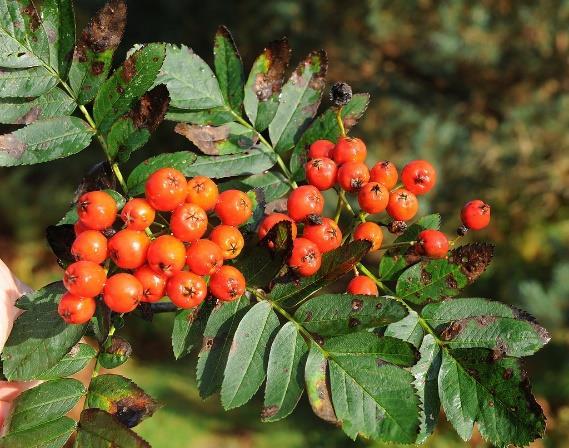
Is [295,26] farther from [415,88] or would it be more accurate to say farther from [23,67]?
[23,67]

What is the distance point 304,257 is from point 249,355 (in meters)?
0.28

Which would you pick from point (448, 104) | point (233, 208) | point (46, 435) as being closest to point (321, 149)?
point (233, 208)

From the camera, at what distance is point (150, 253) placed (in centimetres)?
133

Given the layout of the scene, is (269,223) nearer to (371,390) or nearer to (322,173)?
(322,173)

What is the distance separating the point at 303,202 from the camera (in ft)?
4.91

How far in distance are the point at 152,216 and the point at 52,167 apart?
23.9 ft

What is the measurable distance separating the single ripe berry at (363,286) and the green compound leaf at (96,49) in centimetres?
80

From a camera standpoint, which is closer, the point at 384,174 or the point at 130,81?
the point at 130,81

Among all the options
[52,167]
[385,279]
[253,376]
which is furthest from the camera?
[52,167]

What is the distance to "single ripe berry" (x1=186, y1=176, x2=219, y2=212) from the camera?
4.63 feet

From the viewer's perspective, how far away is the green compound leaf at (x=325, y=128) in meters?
1.73

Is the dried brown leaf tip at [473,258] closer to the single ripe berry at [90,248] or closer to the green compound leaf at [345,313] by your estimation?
the green compound leaf at [345,313]

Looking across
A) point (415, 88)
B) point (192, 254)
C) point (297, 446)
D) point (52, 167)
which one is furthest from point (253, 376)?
point (52, 167)

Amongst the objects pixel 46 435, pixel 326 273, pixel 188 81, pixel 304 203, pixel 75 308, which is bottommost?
pixel 46 435
